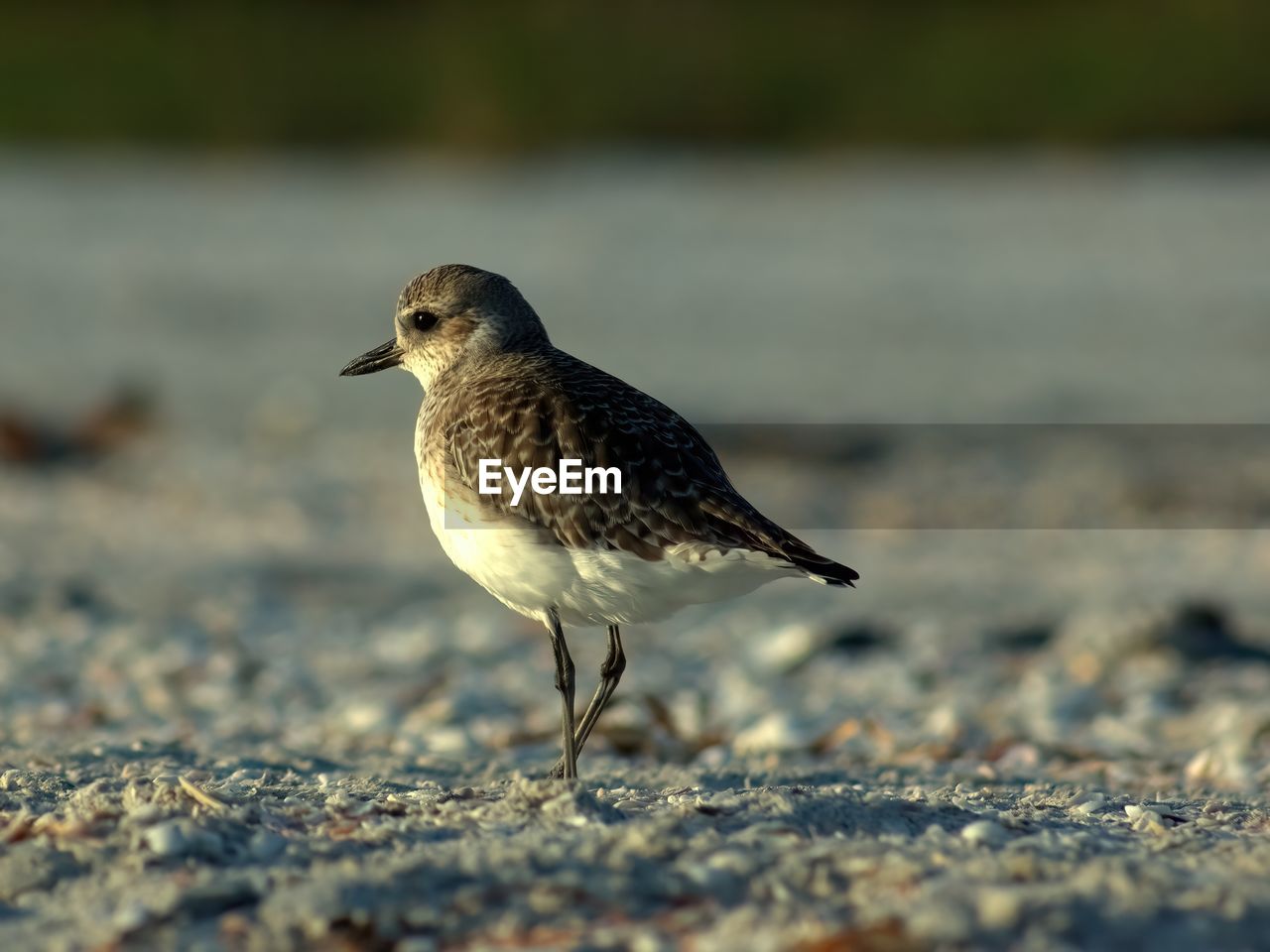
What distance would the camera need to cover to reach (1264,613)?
7.48 meters

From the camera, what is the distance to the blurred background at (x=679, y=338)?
6.34 m

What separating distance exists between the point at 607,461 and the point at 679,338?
10288 millimetres

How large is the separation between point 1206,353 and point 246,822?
11423 mm

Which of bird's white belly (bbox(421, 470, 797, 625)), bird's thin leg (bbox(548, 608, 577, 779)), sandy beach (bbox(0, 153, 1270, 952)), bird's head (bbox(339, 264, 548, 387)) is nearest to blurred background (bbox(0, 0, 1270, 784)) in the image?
sandy beach (bbox(0, 153, 1270, 952))

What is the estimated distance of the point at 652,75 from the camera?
23953mm

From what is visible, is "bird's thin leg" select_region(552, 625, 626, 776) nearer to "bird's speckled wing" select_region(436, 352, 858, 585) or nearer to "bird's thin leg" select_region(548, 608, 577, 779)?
"bird's thin leg" select_region(548, 608, 577, 779)

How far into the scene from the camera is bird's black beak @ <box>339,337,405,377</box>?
4.71 m

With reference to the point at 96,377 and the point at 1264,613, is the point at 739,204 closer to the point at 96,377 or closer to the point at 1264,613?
the point at 96,377

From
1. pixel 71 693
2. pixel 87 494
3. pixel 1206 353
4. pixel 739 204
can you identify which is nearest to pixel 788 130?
pixel 739 204

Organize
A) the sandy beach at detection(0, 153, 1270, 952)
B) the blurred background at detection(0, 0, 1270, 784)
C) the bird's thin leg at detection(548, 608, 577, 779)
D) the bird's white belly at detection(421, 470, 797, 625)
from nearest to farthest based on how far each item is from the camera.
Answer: the sandy beach at detection(0, 153, 1270, 952) → the bird's white belly at detection(421, 470, 797, 625) → the bird's thin leg at detection(548, 608, 577, 779) → the blurred background at detection(0, 0, 1270, 784)

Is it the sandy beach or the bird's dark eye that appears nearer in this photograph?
the sandy beach

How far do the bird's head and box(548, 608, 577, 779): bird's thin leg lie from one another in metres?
0.75

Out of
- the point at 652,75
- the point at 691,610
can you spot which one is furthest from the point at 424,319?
the point at 652,75

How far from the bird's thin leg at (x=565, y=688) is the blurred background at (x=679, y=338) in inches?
41.6
